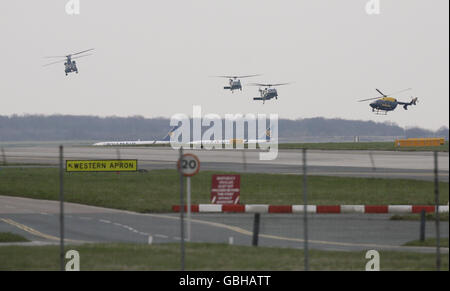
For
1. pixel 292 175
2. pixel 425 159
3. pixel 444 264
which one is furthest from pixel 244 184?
pixel 444 264

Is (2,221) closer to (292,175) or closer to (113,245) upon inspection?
(113,245)

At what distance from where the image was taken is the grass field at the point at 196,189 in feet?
97.8

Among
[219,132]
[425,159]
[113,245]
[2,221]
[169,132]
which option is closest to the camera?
[113,245]

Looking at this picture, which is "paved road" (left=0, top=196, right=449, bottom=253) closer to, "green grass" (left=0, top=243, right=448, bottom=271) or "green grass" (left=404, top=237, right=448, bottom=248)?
"green grass" (left=404, top=237, right=448, bottom=248)

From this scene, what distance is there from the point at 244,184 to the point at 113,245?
18.9 meters

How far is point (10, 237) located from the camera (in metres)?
20.7

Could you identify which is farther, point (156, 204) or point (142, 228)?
point (156, 204)

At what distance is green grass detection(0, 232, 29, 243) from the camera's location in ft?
66.8

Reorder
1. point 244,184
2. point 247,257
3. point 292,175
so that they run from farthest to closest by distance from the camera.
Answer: point 292,175
point 244,184
point 247,257

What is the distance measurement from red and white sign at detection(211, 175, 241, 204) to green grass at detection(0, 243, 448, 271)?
2.68 metres

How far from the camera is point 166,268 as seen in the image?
48.6ft

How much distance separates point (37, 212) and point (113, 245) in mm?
10626

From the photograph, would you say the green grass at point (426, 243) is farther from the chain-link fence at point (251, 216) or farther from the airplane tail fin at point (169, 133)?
the airplane tail fin at point (169, 133)

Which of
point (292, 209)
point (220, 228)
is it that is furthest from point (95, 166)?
point (292, 209)
